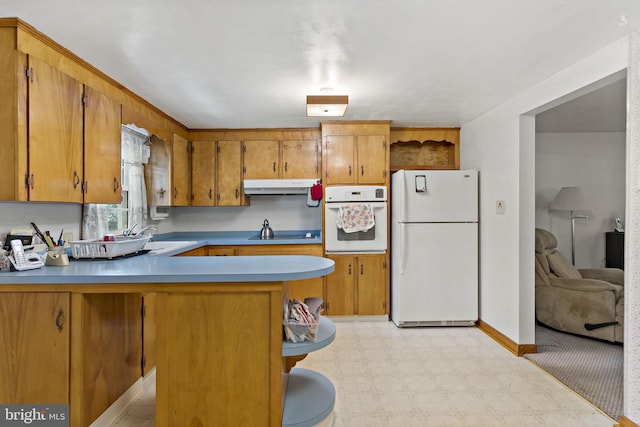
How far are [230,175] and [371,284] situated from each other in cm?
208

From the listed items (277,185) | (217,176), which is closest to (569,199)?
(277,185)

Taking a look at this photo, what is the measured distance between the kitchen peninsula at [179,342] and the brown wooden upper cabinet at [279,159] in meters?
2.60

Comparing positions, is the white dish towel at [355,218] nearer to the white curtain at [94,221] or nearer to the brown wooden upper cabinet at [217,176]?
the brown wooden upper cabinet at [217,176]

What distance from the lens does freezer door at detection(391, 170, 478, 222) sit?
12.4ft

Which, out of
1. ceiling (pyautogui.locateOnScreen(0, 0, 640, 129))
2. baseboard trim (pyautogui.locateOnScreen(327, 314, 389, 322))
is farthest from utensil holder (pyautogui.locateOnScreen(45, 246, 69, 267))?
baseboard trim (pyautogui.locateOnScreen(327, 314, 389, 322))

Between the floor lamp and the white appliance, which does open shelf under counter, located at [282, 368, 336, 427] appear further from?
the floor lamp

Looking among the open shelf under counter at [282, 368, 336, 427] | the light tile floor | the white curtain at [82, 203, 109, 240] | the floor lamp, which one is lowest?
the light tile floor

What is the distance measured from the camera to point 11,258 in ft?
6.07

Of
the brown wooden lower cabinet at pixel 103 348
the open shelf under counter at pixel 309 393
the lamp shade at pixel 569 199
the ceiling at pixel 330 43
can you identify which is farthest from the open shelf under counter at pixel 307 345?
the lamp shade at pixel 569 199

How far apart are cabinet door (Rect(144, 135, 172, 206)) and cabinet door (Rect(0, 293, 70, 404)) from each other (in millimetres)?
2032

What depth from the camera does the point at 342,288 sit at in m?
3.97

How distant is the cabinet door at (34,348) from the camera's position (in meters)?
1.77

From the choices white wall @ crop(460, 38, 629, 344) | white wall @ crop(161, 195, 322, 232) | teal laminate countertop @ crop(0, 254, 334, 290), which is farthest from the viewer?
white wall @ crop(161, 195, 322, 232)

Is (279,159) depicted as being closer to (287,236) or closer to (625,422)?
(287,236)
